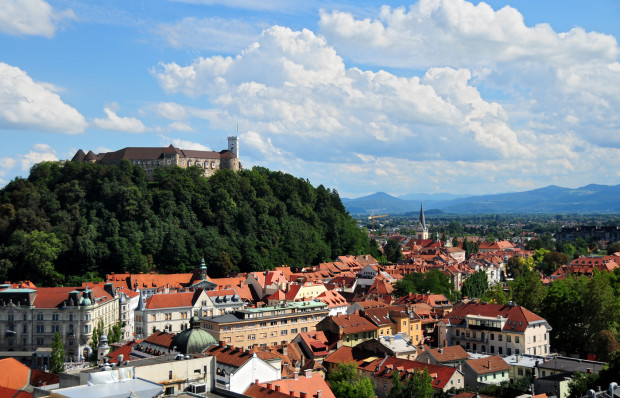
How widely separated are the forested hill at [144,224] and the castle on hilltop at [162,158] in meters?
6.61

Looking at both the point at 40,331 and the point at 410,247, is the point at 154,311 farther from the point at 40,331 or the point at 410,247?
the point at 410,247

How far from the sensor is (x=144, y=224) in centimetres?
9569

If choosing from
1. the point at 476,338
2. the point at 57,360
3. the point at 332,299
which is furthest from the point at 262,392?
the point at 332,299

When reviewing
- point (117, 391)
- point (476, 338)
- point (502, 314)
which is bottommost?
point (476, 338)

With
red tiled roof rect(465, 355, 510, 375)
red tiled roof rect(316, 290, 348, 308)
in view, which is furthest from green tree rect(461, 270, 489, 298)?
red tiled roof rect(465, 355, 510, 375)

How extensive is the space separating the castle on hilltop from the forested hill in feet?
21.7

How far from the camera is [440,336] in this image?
5697 cm

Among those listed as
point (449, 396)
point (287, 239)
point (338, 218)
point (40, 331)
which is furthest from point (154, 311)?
point (338, 218)

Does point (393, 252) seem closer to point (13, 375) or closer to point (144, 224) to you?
point (144, 224)

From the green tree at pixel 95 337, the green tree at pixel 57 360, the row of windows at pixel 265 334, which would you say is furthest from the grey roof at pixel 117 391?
the green tree at pixel 95 337

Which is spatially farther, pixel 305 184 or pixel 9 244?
pixel 305 184

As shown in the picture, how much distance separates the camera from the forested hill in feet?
291

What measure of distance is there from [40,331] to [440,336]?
34847 millimetres

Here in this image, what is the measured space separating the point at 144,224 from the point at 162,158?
2226cm
